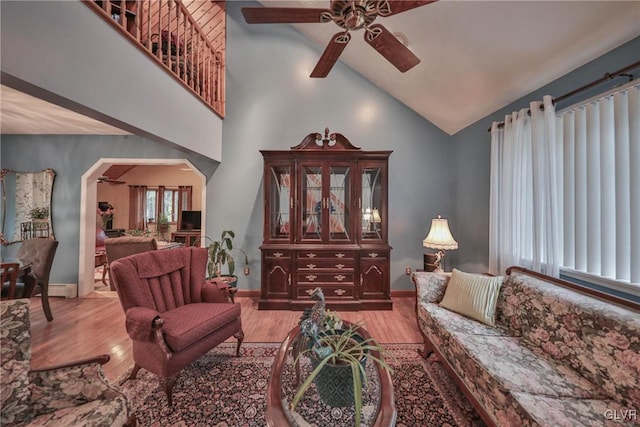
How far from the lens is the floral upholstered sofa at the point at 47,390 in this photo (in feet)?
3.42

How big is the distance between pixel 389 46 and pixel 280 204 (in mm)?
2112

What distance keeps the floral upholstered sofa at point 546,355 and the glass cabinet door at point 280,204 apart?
6.51 ft

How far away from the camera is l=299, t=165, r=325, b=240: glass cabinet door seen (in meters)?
3.19

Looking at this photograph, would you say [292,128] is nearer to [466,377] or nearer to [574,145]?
[574,145]

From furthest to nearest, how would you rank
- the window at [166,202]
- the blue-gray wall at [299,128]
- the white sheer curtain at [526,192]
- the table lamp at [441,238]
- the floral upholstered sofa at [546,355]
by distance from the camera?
the window at [166,202]
the blue-gray wall at [299,128]
the table lamp at [441,238]
the white sheer curtain at [526,192]
the floral upholstered sofa at [546,355]

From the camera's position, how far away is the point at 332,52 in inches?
75.7

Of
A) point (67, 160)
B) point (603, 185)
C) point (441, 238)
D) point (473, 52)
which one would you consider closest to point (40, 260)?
point (67, 160)

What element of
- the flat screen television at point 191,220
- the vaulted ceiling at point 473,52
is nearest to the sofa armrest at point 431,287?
the vaulted ceiling at point 473,52

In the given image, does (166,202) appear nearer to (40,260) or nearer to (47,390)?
(40,260)

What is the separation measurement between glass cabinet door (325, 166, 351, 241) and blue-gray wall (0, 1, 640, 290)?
0.80 meters

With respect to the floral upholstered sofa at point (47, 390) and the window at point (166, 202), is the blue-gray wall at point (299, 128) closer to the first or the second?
the floral upholstered sofa at point (47, 390)

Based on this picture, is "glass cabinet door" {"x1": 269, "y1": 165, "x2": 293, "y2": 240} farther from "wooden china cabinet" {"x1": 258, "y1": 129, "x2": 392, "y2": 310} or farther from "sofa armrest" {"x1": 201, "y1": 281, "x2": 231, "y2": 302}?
"sofa armrest" {"x1": 201, "y1": 281, "x2": 231, "y2": 302}

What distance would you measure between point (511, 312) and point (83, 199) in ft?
17.6

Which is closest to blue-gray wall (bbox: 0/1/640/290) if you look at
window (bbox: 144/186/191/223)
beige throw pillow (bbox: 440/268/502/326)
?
beige throw pillow (bbox: 440/268/502/326)
